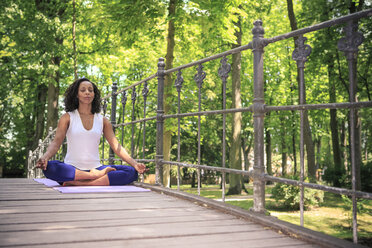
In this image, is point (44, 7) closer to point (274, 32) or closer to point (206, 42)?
point (206, 42)

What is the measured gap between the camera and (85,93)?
5.17 meters

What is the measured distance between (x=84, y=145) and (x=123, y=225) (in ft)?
8.75

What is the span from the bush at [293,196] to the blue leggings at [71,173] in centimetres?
929

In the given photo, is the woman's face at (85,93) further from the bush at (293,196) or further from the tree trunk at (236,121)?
the tree trunk at (236,121)

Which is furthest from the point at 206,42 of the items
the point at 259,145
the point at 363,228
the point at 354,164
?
the point at 354,164

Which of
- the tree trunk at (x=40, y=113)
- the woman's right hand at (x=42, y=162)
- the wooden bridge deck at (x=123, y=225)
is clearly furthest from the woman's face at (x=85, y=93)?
the tree trunk at (x=40, y=113)

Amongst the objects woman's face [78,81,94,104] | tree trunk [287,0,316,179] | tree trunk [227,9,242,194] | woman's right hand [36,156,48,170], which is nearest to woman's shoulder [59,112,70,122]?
woman's face [78,81,94,104]

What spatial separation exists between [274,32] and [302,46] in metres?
22.1

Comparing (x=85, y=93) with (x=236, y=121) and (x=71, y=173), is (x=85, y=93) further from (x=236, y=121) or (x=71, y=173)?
(x=236, y=121)

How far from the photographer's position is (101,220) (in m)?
2.86

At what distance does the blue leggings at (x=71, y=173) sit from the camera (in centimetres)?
480

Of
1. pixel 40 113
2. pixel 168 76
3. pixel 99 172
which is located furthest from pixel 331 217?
pixel 40 113

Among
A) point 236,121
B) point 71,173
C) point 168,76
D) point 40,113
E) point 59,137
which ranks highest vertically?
point 168,76

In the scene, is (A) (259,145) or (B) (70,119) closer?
(A) (259,145)
